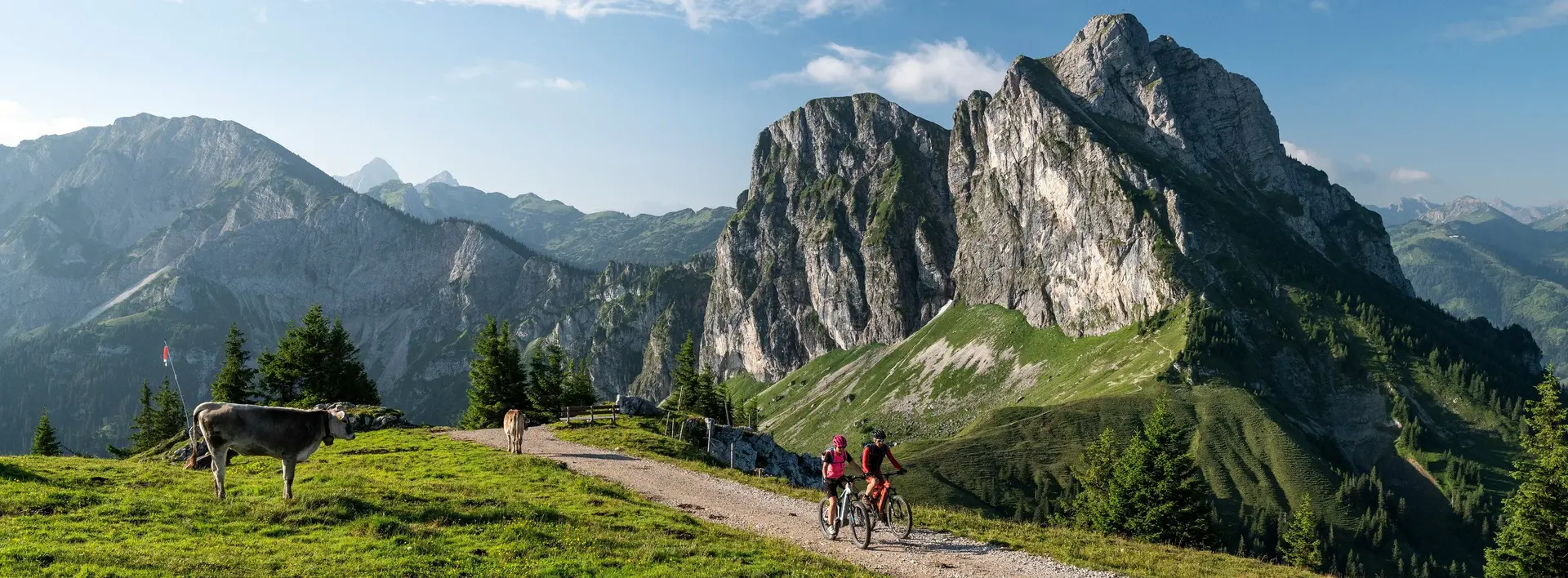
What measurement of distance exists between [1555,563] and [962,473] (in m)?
121

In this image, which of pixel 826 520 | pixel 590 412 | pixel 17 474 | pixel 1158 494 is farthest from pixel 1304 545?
pixel 17 474

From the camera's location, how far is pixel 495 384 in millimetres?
77688

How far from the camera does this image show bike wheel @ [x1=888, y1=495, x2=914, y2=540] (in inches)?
966

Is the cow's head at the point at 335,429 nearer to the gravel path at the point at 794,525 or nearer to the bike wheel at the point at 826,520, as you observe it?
the gravel path at the point at 794,525

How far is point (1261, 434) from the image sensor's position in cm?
18425

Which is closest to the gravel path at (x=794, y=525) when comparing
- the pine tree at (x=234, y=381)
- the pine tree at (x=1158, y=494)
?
the pine tree at (x=1158, y=494)

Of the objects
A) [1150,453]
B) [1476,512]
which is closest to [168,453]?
[1150,453]

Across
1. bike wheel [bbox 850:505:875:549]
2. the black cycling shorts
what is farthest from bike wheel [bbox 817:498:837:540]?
bike wheel [bbox 850:505:875:549]

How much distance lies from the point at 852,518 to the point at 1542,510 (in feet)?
187

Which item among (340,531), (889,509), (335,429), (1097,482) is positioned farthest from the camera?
(1097,482)

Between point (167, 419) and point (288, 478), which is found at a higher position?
point (288, 478)

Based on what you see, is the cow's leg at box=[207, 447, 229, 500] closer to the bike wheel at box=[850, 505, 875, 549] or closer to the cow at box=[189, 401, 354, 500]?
the cow at box=[189, 401, 354, 500]

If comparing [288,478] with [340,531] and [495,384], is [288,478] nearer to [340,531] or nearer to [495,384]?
[340,531]

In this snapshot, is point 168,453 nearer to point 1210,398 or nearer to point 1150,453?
point 1150,453
